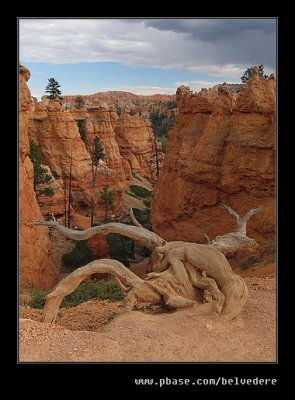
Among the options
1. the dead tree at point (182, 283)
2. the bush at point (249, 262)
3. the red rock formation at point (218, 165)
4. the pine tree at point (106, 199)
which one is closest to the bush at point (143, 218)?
the pine tree at point (106, 199)

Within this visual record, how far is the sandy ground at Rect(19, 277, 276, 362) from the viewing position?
20.0 feet

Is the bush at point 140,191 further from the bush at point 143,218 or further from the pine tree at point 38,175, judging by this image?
the pine tree at point 38,175

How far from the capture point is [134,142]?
146 feet

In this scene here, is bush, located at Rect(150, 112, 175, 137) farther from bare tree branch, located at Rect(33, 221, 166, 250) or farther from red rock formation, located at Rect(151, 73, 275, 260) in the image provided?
bare tree branch, located at Rect(33, 221, 166, 250)

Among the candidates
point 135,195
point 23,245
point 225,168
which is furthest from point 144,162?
point 23,245

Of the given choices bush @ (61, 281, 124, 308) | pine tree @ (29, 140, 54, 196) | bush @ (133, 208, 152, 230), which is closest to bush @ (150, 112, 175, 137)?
bush @ (133, 208, 152, 230)

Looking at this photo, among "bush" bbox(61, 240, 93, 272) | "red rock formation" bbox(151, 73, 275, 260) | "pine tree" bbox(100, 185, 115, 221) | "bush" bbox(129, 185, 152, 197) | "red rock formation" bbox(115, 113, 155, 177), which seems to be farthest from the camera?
"red rock formation" bbox(115, 113, 155, 177)

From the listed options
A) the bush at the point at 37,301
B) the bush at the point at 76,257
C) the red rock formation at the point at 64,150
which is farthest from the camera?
the red rock formation at the point at 64,150

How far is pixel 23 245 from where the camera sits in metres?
13.9

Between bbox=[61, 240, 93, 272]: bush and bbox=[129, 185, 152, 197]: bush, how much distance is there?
17328 millimetres

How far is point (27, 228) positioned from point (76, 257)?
5.37 meters

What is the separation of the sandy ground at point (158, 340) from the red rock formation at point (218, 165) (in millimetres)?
8241

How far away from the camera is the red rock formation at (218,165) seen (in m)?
15.6

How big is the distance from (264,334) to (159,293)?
174 centimetres
